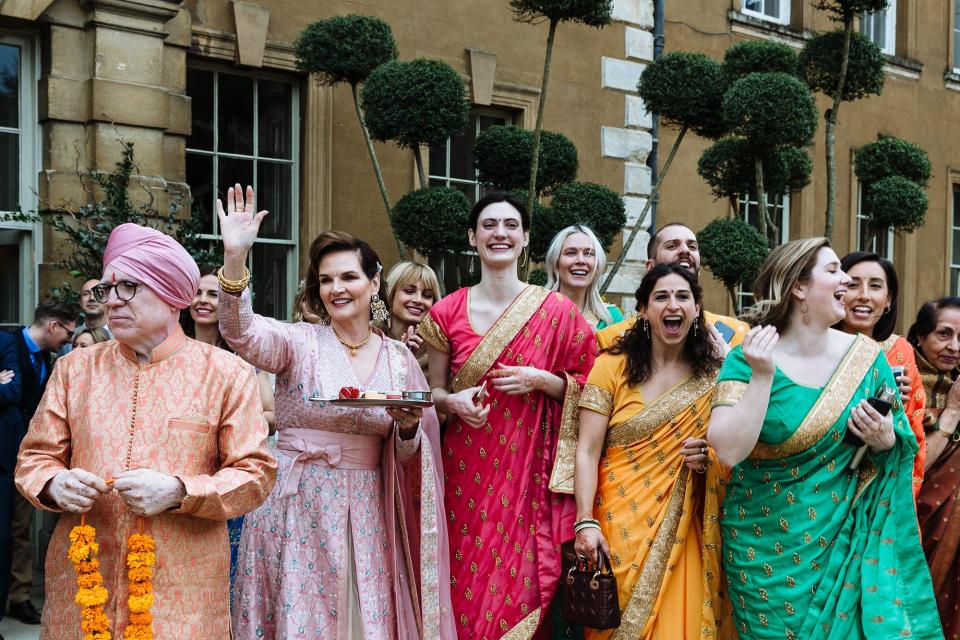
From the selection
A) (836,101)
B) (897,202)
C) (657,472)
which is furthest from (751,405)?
(897,202)

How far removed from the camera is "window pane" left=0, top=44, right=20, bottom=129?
5.91 metres

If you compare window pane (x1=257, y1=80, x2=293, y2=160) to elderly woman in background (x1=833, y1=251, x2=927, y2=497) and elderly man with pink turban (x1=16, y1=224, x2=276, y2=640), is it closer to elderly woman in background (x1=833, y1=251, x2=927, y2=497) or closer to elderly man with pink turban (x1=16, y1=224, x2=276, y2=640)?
elderly woman in background (x1=833, y1=251, x2=927, y2=497)

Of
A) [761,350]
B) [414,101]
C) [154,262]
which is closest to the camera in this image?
[154,262]

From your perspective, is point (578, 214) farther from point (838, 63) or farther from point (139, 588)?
point (139, 588)

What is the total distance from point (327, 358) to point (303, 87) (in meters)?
4.47

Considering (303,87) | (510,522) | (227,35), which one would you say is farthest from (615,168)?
(510,522)

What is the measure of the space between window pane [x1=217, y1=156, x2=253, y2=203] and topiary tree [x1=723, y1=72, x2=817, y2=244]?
3554 mm

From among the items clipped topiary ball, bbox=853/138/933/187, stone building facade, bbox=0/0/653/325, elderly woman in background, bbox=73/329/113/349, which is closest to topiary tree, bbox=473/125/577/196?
stone building facade, bbox=0/0/653/325

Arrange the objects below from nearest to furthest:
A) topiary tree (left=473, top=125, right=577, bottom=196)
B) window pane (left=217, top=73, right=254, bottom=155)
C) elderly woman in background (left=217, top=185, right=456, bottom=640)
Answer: elderly woman in background (left=217, top=185, right=456, bottom=640)
topiary tree (left=473, top=125, right=577, bottom=196)
window pane (left=217, top=73, right=254, bottom=155)

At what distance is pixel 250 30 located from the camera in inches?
264

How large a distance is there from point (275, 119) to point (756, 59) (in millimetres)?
3801

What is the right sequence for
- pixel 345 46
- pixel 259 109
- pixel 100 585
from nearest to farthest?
1. pixel 100 585
2. pixel 345 46
3. pixel 259 109

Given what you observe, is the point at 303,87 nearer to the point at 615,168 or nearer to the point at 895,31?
the point at 615,168

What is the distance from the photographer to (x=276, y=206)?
285 inches
